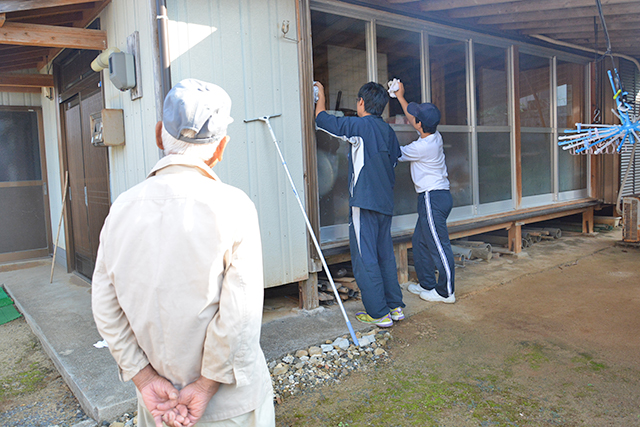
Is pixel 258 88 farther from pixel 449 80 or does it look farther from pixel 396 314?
pixel 449 80

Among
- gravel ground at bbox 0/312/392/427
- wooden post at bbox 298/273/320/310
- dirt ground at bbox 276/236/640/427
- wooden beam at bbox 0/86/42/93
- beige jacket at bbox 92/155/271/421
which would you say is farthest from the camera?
wooden beam at bbox 0/86/42/93

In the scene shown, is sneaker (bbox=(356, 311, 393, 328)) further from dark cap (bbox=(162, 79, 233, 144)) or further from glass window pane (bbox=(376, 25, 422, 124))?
dark cap (bbox=(162, 79, 233, 144))

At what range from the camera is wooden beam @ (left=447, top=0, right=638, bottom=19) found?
4.55 metres

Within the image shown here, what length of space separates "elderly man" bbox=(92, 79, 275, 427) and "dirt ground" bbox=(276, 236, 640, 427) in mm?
1324

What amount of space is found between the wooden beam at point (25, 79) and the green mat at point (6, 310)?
250 centimetres

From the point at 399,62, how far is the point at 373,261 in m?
2.48

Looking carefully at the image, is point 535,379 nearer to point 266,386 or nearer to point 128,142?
point 266,386

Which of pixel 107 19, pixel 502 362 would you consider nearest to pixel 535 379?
pixel 502 362

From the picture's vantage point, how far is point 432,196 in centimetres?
437

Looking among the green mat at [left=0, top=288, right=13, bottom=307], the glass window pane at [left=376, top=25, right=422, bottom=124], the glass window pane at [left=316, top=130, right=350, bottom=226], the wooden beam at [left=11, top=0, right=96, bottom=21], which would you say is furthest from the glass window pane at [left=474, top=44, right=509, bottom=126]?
the green mat at [left=0, top=288, right=13, bottom=307]

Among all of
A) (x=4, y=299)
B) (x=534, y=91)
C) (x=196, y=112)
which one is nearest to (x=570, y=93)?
(x=534, y=91)

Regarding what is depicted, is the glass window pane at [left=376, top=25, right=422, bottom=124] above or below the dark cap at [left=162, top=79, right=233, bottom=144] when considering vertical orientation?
above

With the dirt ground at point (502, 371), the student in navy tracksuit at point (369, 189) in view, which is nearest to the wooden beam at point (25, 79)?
the student in navy tracksuit at point (369, 189)

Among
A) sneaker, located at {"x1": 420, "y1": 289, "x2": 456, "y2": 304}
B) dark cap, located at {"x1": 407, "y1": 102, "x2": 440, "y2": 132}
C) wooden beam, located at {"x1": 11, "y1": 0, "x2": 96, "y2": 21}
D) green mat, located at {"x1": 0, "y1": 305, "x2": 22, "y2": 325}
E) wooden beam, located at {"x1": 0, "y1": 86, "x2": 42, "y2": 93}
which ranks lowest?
green mat, located at {"x1": 0, "y1": 305, "x2": 22, "y2": 325}
